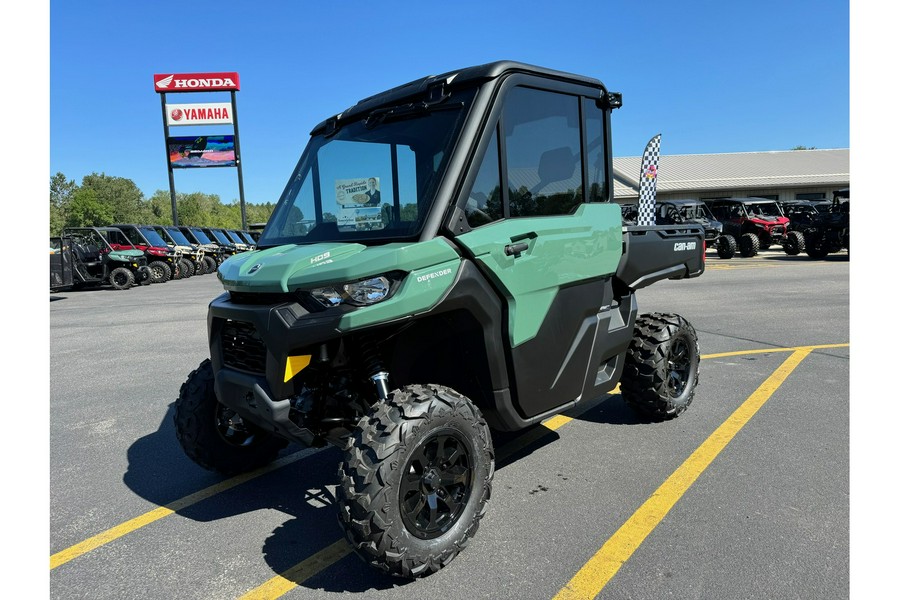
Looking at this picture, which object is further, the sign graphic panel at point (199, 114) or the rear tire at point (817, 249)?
the sign graphic panel at point (199, 114)

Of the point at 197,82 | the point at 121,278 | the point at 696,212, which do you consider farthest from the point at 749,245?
the point at 197,82

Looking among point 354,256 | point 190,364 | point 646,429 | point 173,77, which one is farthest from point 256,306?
point 173,77

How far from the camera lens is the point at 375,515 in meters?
2.49

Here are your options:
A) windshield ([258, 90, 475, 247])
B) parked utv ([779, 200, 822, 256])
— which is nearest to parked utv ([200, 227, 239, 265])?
parked utv ([779, 200, 822, 256])

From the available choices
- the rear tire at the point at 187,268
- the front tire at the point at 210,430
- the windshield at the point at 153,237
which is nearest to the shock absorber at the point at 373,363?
the front tire at the point at 210,430

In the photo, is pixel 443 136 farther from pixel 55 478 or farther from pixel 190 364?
pixel 190 364

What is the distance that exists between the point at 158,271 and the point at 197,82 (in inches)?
708

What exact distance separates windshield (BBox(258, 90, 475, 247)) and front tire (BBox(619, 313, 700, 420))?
2403 mm

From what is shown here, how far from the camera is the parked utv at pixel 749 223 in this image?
23.2 metres

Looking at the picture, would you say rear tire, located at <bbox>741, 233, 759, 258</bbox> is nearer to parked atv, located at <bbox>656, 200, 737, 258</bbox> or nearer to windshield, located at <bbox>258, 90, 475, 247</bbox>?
parked atv, located at <bbox>656, 200, 737, 258</bbox>

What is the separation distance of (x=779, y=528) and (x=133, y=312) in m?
12.9

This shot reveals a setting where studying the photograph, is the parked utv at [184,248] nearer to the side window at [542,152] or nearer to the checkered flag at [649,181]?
the checkered flag at [649,181]

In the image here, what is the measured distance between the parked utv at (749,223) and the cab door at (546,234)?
22.0 metres

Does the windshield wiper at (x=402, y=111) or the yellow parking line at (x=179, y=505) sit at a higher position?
the windshield wiper at (x=402, y=111)
